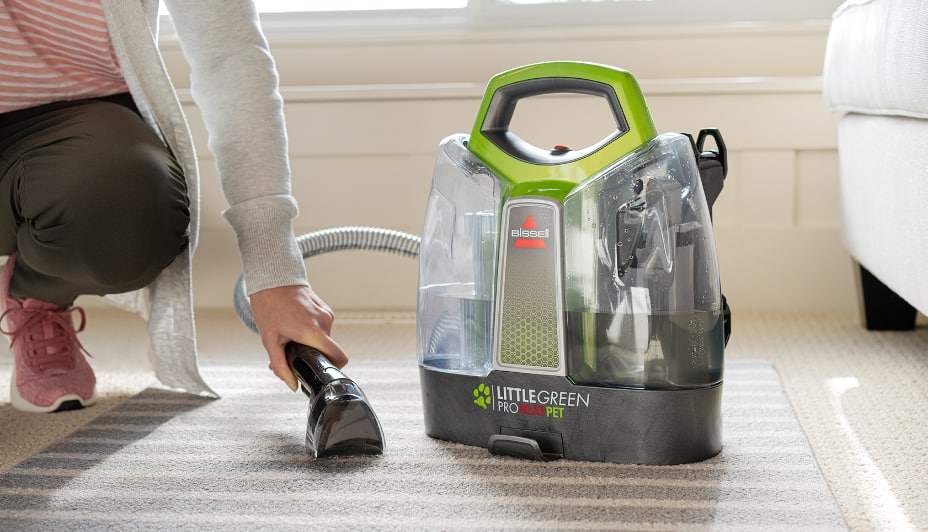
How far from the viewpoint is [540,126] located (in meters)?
1.92

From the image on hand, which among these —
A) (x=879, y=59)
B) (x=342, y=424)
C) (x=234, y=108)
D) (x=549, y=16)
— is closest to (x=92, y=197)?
(x=234, y=108)

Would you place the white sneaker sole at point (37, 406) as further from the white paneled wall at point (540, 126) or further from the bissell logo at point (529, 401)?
the white paneled wall at point (540, 126)

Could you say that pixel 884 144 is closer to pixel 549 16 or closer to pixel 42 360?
pixel 549 16

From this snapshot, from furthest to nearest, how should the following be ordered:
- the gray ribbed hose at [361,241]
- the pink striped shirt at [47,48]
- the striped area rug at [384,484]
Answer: the gray ribbed hose at [361,241] < the pink striped shirt at [47,48] < the striped area rug at [384,484]

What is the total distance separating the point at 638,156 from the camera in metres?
0.95

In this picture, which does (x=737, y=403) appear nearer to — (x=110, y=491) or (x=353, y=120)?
(x=110, y=491)

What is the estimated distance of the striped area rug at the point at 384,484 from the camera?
33.1 inches

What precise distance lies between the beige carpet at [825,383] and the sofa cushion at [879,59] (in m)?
0.36

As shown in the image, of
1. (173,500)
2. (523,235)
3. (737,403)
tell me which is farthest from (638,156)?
(173,500)

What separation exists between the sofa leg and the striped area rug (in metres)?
0.61

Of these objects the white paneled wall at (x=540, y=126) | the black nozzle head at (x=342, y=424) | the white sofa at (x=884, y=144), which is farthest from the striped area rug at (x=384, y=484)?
the white paneled wall at (x=540, y=126)

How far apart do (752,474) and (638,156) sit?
33 centimetres

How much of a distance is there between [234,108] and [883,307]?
1160 millimetres

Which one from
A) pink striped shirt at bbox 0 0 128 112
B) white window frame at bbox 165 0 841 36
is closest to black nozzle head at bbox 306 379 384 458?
pink striped shirt at bbox 0 0 128 112
